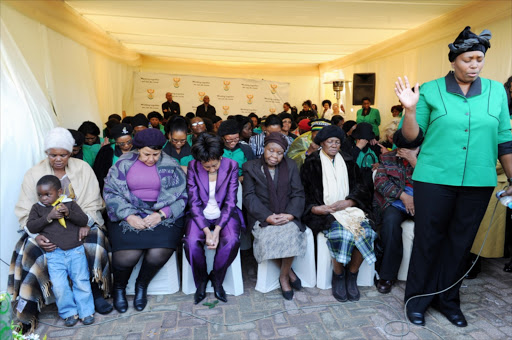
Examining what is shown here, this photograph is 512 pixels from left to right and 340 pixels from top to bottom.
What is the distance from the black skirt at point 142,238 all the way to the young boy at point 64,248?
27cm

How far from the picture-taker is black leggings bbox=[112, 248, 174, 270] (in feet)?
9.52

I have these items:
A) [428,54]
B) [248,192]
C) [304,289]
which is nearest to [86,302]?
[248,192]

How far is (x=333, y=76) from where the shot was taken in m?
11.8

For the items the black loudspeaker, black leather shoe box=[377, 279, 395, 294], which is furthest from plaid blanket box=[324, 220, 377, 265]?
the black loudspeaker

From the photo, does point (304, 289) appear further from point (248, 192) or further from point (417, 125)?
point (417, 125)

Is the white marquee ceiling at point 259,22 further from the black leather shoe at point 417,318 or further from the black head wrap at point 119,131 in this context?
the black leather shoe at point 417,318

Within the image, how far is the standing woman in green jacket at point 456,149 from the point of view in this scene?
2.25 metres

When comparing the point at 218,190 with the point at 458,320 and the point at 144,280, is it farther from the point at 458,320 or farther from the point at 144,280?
the point at 458,320

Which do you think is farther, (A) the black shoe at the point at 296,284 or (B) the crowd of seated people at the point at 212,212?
(A) the black shoe at the point at 296,284

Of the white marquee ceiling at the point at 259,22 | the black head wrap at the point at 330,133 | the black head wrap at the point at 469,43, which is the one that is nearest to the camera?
the black head wrap at the point at 469,43

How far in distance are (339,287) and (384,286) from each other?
17.3 inches

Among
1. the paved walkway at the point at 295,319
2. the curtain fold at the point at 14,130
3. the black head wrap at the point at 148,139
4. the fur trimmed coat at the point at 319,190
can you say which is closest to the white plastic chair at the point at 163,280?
the paved walkway at the point at 295,319

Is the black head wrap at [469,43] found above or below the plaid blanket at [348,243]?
above

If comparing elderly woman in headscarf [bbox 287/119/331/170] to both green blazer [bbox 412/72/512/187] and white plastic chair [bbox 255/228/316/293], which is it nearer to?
white plastic chair [bbox 255/228/316/293]
